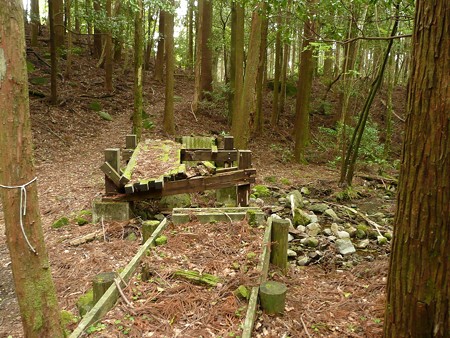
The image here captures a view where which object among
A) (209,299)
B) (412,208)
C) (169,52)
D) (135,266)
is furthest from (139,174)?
(169,52)

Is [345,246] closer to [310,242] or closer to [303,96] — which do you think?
[310,242]

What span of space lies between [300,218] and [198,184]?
2.32 metres

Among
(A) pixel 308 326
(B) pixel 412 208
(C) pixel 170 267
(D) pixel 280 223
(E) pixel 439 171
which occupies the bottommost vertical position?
(A) pixel 308 326

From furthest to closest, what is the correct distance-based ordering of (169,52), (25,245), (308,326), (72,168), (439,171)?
(169,52) → (72,168) → (308,326) → (25,245) → (439,171)

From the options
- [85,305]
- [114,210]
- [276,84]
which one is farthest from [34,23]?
[85,305]

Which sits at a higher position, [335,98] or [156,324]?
[335,98]

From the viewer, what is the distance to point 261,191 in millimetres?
10117

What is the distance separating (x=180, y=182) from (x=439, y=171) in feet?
16.7

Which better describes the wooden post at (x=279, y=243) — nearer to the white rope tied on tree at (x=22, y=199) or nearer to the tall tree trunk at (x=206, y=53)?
the white rope tied on tree at (x=22, y=199)

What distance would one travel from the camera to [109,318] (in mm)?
3537

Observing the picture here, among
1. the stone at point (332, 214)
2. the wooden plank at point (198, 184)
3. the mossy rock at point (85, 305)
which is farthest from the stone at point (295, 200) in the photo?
the mossy rock at point (85, 305)

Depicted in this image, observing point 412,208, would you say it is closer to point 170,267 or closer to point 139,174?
point 170,267

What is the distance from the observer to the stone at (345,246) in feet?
22.0

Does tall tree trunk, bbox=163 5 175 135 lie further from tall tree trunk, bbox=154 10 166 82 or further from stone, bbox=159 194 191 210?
stone, bbox=159 194 191 210
